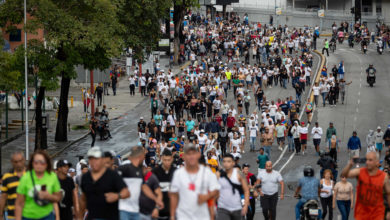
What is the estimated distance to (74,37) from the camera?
30.8 metres

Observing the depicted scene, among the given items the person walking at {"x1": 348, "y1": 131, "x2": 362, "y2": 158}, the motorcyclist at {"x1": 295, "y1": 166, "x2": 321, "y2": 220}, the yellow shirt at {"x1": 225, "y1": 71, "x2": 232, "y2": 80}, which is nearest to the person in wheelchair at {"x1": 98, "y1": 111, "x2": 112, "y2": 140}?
the yellow shirt at {"x1": 225, "y1": 71, "x2": 232, "y2": 80}

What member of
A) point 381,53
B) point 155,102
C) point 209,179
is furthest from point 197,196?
point 381,53

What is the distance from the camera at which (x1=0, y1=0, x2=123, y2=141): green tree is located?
30.7 meters

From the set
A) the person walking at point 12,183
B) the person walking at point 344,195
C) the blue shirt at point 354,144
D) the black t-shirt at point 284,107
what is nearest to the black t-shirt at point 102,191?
the person walking at point 12,183

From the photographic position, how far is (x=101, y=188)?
920cm

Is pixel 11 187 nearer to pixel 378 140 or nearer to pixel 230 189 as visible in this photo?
pixel 230 189

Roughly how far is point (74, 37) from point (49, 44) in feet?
3.37

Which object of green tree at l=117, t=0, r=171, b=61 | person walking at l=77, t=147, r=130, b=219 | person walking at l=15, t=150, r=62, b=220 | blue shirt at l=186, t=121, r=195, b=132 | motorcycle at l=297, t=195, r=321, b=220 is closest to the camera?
person walking at l=77, t=147, r=130, b=219

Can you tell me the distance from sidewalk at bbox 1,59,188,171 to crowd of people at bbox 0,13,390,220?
1.18 m

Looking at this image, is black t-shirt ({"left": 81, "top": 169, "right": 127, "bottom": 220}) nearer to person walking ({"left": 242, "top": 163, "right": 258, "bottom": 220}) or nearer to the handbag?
the handbag

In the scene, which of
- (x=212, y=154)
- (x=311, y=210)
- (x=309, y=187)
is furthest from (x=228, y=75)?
(x=311, y=210)

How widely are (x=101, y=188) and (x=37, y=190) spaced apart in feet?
2.69

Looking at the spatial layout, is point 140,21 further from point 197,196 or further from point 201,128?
point 197,196

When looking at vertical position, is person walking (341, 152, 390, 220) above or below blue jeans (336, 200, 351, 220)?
above
